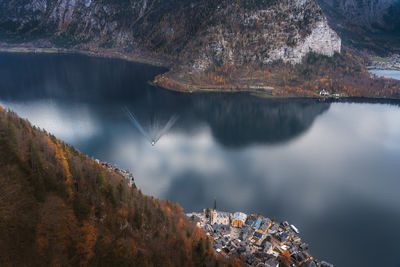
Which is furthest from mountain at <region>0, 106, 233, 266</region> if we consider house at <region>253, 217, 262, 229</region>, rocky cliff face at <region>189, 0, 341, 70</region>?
rocky cliff face at <region>189, 0, 341, 70</region>

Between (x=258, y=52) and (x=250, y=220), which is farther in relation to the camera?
(x=258, y=52)

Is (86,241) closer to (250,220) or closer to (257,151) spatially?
(250,220)

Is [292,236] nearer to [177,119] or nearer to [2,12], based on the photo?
[177,119]

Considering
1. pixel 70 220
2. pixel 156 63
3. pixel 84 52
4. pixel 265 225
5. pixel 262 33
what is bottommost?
pixel 265 225

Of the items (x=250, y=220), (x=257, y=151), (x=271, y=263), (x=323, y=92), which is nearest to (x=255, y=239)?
(x=250, y=220)

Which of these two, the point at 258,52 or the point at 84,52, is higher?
the point at 84,52

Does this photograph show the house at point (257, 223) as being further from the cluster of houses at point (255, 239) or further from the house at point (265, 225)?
the house at point (265, 225)

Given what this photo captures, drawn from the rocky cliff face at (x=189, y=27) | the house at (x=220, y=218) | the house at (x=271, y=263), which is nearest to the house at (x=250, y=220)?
the house at (x=220, y=218)

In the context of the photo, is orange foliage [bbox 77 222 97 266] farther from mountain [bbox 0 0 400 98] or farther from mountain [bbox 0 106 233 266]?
mountain [bbox 0 0 400 98]
